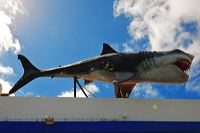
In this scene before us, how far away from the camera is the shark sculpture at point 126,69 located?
9922 mm

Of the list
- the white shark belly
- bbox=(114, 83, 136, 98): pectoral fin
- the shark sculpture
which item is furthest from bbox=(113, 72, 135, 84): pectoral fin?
bbox=(114, 83, 136, 98): pectoral fin

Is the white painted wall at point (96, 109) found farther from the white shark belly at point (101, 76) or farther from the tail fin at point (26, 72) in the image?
the tail fin at point (26, 72)

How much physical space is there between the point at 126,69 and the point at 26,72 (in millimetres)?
2901

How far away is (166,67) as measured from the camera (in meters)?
9.88

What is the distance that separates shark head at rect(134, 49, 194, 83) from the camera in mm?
9898

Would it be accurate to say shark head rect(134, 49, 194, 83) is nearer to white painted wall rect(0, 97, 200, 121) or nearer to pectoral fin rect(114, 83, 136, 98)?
pectoral fin rect(114, 83, 136, 98)

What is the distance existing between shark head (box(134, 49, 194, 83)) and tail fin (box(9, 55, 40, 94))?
2.91 metres

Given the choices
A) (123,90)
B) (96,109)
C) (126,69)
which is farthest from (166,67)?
(96,109)

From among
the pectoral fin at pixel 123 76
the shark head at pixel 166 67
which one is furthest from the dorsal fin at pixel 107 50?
the shark head at pixel 166 67

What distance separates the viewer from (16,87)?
10500 millimetres
